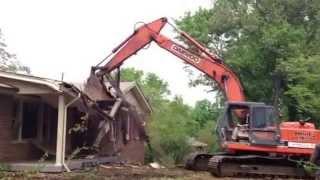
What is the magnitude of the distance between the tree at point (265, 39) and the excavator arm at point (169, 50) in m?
12.4

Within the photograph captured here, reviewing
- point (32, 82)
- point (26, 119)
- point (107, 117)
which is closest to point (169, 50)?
point (107, 117)

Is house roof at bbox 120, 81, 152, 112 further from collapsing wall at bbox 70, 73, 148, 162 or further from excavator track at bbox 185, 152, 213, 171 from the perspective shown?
excavator track at bbox 185, 152, 213, 171

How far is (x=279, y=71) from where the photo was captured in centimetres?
3538

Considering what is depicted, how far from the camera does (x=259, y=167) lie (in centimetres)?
2105

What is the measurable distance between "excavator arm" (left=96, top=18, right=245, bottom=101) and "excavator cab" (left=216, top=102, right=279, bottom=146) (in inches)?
64.8

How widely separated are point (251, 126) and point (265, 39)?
16.0 metres

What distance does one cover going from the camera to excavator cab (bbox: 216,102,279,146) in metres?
20.9

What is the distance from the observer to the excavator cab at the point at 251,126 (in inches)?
823

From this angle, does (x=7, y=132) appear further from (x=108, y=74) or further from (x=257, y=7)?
(x=257, y=7)

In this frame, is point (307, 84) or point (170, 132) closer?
point (307, 84)

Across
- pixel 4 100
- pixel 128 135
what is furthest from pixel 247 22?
pixel 4 100

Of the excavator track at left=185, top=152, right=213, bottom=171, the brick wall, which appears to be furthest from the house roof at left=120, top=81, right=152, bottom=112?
the brick wall

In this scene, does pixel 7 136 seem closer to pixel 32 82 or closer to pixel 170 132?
pixel 32 82

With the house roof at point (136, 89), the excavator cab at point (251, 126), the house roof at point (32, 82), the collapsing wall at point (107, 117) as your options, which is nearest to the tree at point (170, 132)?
the house roof at point (136, 89)
